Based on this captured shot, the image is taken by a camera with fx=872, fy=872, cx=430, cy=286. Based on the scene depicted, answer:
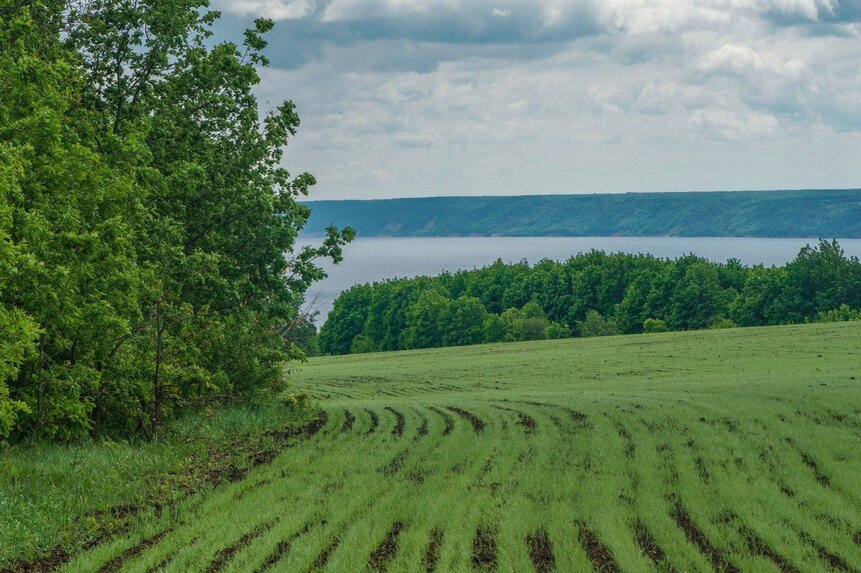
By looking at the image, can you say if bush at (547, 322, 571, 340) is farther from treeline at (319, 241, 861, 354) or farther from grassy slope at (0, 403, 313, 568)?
grassy slope at (0, 403, 313, 568)

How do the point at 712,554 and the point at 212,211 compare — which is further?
the point at 212,211

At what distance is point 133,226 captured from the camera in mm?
22688

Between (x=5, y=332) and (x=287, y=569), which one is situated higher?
(x=5, y=332)

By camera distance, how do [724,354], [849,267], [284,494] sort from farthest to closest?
[849,267] → [724,354] → [284,494]

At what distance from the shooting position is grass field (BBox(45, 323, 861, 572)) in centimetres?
1216

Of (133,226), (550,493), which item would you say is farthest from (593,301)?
(550,493)

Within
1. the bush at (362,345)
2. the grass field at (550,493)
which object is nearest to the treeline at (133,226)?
the grass field at (550,493)

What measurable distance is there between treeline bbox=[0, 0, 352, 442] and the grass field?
4.50 metres

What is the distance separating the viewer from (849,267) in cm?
12288

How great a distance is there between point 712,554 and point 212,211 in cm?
1904

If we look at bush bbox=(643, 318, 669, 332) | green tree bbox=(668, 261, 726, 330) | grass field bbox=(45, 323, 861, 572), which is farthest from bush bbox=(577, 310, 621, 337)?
grass field bbox=(45, 323, 861, 572)

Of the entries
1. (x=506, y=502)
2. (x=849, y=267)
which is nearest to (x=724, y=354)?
(x=506, y=502)

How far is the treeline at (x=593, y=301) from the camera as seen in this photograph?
120 metres

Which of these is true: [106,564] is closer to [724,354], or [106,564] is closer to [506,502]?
[506,502]
